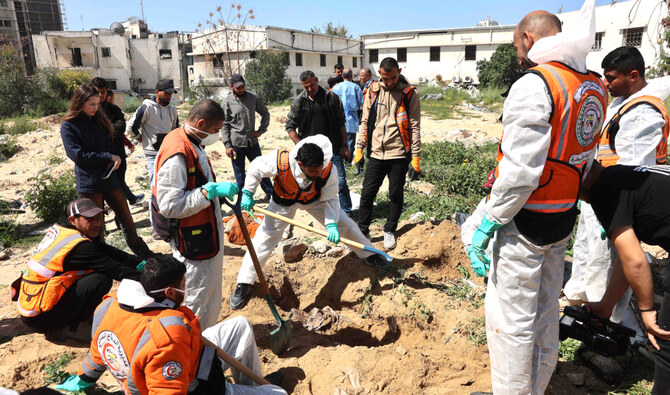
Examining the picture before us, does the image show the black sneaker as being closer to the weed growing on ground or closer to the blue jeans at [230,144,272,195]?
the blue jeans at [230,144,272,195]

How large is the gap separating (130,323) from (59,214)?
559 cm

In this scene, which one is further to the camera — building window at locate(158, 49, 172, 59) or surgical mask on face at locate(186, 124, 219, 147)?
building window at locate(158, 49, 172, 59)

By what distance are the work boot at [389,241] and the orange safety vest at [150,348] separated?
306cm

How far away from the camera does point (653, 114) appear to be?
2.95 m

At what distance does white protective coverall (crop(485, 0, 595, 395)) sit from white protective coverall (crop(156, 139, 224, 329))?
1.87 m

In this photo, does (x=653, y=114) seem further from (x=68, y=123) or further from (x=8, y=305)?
(x=8, y=305)

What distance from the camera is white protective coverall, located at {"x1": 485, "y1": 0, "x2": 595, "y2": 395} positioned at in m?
1.98

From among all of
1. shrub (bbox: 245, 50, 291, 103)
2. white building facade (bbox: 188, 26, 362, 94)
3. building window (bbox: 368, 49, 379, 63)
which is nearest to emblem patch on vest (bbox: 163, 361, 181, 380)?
shrub (bbox: 245, 50, 291, 103)

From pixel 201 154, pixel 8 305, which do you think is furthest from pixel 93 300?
pixel 8 305

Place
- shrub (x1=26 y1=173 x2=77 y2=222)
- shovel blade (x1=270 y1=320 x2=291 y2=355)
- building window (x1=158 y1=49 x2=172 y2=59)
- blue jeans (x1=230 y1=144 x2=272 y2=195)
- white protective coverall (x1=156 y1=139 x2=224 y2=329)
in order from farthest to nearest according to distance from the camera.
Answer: building window (x1=158 y1=49 x2=172 y2=59) < shrub (x1=26 y1=173 x2=77 y2=222) < blue jeans (x1=230 y1=144 x2=272 y2=195) < shovel blade (x1=270 y1=320 x2=291 y2=355) < white protective coverall (x1=156 y1=139 x2=224 y2=329)

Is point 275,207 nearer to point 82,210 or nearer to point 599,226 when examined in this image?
point 82,210

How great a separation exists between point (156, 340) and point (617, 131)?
10.7 ft

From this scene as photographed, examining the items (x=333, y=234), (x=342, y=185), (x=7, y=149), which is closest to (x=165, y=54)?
(x=7, y=149)

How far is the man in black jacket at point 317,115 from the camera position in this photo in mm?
5516
